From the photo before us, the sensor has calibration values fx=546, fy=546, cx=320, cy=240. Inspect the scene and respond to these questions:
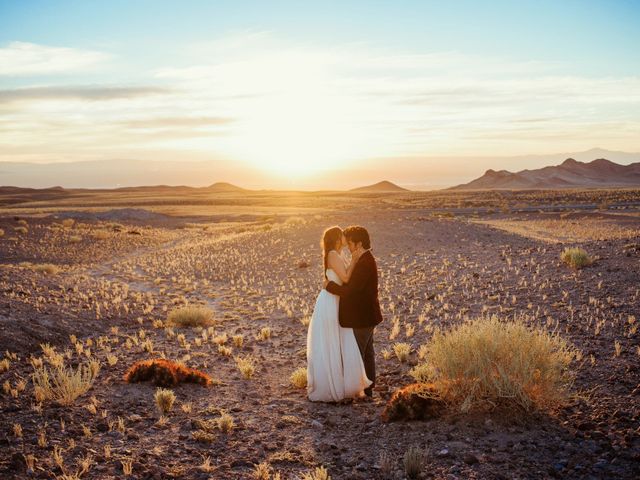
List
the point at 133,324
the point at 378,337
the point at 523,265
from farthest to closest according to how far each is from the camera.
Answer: the point at 523,265
the point at 133,324
the point at 378,337

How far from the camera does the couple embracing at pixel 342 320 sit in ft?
24.7

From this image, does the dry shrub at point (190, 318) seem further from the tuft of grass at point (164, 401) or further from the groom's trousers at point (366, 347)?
the groom's trousers at point (366, 347)

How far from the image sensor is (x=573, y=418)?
645 cm

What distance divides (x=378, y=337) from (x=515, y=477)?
268 inches

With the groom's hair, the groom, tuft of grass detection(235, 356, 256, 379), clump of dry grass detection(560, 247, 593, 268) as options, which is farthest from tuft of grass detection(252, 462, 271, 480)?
clump of dry grass detection(560, 247, 593, 268)

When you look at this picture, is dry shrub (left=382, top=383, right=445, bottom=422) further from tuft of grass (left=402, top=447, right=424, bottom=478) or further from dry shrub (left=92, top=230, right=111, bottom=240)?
dry shrub (left=92, top=230, right=111, bottom=240)

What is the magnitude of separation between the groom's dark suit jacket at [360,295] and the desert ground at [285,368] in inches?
47.6

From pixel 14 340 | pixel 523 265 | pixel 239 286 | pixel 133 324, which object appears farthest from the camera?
pixel 239 286

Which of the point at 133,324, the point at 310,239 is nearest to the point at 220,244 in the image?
the point at 310,239

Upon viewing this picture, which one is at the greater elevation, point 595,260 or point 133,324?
point 595,260

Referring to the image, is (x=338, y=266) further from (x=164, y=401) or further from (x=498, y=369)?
(x=164, y=401)

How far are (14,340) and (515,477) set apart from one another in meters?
9.35

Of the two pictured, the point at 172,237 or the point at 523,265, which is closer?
the point at 523,265

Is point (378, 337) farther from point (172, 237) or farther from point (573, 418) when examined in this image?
point (172, 237)
